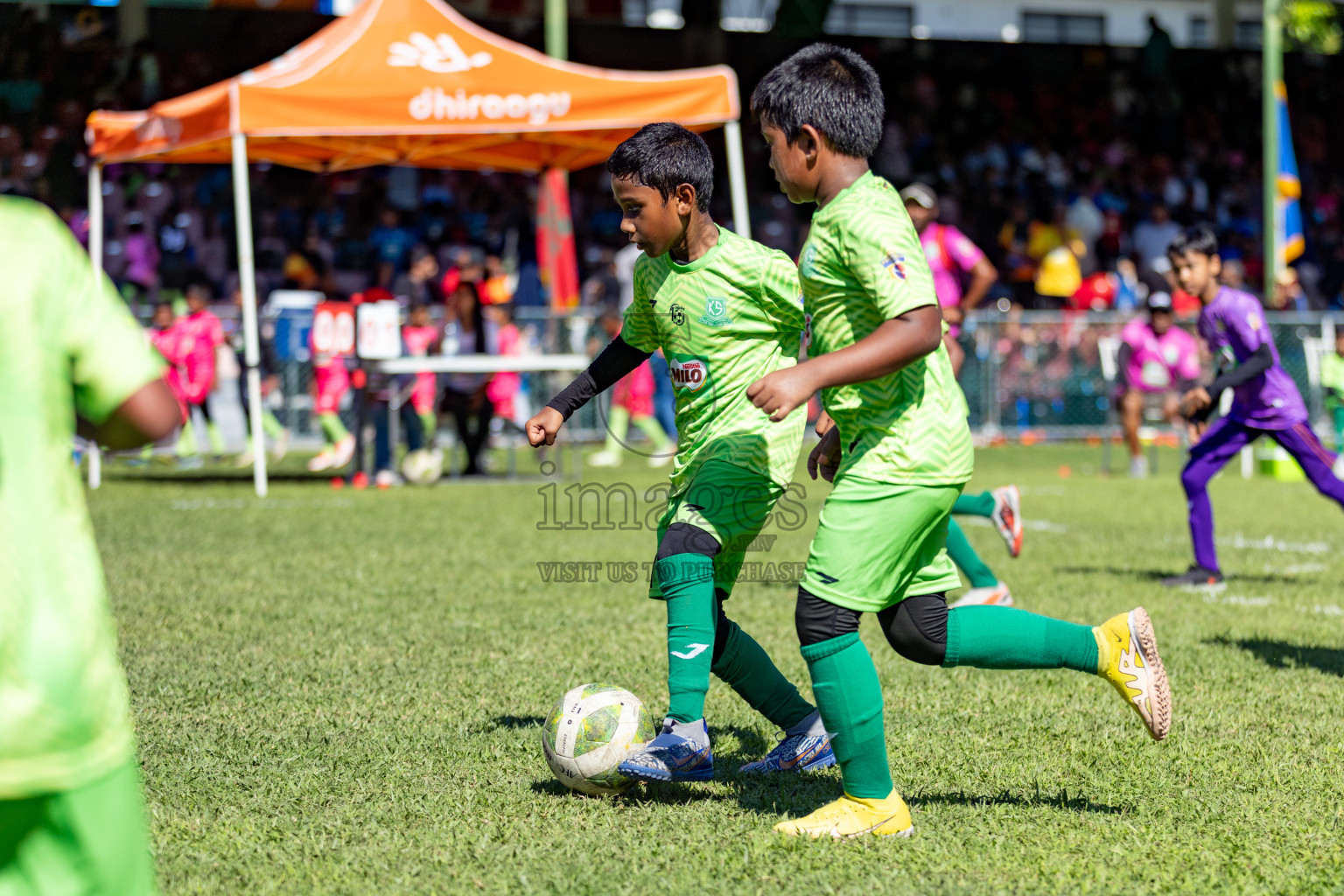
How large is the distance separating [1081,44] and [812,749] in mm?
25462

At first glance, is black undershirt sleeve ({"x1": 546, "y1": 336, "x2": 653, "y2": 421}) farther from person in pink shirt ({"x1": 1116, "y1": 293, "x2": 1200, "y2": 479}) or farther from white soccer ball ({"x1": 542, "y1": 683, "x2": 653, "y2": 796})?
person in pink shirt ({"x1": 1116, "y1": 293, "x2": 1200, "y2": 479})

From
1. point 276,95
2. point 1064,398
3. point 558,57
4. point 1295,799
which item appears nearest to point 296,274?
point 558,57

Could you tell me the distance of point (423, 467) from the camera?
13.0 meters

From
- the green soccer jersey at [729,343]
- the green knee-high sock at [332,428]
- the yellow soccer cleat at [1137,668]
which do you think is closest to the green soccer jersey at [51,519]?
the green soccer jersey at [729,343]

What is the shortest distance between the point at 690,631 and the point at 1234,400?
176 inches

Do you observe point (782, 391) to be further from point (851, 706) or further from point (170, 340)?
point (170, 340)

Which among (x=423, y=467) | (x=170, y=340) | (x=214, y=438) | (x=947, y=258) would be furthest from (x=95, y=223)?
(x=947, y=258)

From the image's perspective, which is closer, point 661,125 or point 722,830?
point 722,830

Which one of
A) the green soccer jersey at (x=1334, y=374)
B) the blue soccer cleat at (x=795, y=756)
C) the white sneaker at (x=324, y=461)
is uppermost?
the blue soccer cleat at (x=795, y=756)

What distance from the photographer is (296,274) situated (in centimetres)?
1838

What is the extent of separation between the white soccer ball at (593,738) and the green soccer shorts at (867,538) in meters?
0.80

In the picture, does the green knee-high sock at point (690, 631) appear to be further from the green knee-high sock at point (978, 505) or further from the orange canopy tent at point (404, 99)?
the orange canopy tent at point (404, 99)

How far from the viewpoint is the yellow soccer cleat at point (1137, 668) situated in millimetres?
3549

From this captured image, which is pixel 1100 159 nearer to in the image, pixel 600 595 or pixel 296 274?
pixel 296 274
